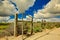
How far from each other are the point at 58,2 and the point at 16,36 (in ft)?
18.1

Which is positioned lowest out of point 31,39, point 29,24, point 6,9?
point 31,39

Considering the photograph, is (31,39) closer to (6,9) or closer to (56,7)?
(6,9)

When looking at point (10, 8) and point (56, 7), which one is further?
point (56, 7)

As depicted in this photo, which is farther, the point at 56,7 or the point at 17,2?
the point at 56,7

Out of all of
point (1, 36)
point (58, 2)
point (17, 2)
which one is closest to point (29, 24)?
point (17, 2)

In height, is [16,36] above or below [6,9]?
below

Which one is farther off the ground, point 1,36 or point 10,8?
point 10,8

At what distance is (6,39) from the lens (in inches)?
280

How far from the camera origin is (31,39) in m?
7.22

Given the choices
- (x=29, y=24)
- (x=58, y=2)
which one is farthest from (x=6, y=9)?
(x=58, y=2)

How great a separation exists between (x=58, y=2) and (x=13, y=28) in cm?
516

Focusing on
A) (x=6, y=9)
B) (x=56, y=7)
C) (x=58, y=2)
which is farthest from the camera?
(x=56, y=7)

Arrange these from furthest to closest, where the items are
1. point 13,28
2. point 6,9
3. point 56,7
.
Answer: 1. point 56,7
2. point 6,9
3. point 13,28

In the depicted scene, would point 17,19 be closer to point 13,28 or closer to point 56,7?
point 13,28
